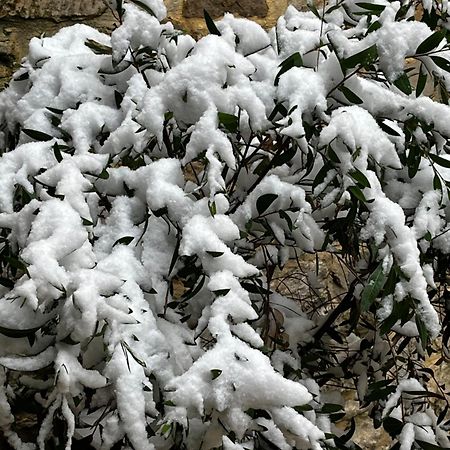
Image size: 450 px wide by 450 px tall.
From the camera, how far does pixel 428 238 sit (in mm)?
1138

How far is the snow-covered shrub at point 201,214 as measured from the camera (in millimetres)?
938

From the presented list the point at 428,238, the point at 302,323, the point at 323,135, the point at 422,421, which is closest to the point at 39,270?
the point at 323,135

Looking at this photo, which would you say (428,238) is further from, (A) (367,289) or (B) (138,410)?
(B) (138,410)

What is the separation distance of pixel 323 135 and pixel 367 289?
236 mm

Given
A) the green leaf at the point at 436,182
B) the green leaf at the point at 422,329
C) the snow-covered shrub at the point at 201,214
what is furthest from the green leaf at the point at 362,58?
the green leaf at the point at 422,329

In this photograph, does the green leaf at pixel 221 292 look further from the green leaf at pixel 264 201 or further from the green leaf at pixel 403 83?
the green leaf at pixel 403 83

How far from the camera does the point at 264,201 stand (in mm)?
1173

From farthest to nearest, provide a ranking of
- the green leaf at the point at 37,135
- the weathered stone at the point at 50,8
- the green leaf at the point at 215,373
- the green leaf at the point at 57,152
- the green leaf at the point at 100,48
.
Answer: the weathered stone at the point at 50,8
the green leaf at the point at 100,48
the green leaf at the point at 37,135
the green leaf at the point at 57,152
the green leaf at the point at 215,373

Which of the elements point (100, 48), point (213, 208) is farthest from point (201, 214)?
point (100, 48)

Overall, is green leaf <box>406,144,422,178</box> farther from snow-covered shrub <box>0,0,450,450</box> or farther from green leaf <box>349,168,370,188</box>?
green leaf <box>349,168,370,188</box>

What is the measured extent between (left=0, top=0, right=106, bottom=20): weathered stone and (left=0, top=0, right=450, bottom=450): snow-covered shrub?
2.81ft

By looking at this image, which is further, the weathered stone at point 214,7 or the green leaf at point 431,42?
the weathered stone at point 214,7

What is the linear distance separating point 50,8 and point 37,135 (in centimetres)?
109

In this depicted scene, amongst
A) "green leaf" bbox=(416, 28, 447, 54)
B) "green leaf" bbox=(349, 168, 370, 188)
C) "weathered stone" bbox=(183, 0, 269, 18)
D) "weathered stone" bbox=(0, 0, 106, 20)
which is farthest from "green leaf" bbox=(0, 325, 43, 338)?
"weathered stone" bbox=(183, 0, 269, 18)
